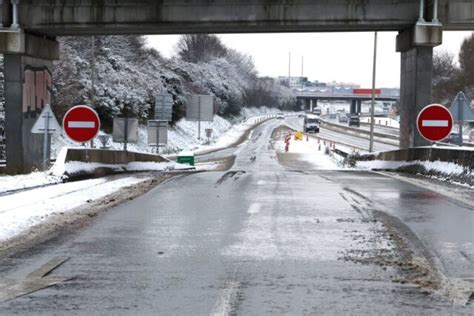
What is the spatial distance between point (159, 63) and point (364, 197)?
70.5 metres

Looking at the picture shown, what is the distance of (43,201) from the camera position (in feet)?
38.9

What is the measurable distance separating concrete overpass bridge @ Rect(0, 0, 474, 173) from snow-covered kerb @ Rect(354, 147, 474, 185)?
122 centimetres

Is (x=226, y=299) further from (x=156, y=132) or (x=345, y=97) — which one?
(x=345, y=97)

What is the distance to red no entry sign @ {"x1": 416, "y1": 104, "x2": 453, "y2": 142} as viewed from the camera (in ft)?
59.9

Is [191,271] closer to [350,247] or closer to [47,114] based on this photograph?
[350,247]

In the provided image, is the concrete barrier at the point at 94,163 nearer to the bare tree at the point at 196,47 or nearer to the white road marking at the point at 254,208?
the white road marking at the point at 254,208

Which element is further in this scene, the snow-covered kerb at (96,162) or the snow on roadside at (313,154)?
the snow on roadside at (313,154)

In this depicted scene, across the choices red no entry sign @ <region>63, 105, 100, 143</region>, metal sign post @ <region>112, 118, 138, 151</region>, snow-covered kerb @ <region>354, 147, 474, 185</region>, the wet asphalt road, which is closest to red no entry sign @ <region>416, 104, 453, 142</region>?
snow-covered kerb @ <region>354, 147, 474, 185</region>

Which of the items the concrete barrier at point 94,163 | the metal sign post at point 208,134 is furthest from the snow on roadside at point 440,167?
the metal sign post at point 208,134

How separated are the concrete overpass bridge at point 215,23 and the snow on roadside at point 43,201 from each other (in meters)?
8.43

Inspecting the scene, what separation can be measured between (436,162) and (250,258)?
13.1 meters

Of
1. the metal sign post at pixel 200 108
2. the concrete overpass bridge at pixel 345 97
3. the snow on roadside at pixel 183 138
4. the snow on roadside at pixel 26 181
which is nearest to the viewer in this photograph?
the snow on roadside at pixel 26 181

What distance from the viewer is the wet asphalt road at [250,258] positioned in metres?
5.54

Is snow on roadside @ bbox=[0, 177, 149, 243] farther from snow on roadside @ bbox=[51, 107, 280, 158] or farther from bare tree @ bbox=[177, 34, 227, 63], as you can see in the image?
bare tree @ bbox=[177, 34, 227, 63]
